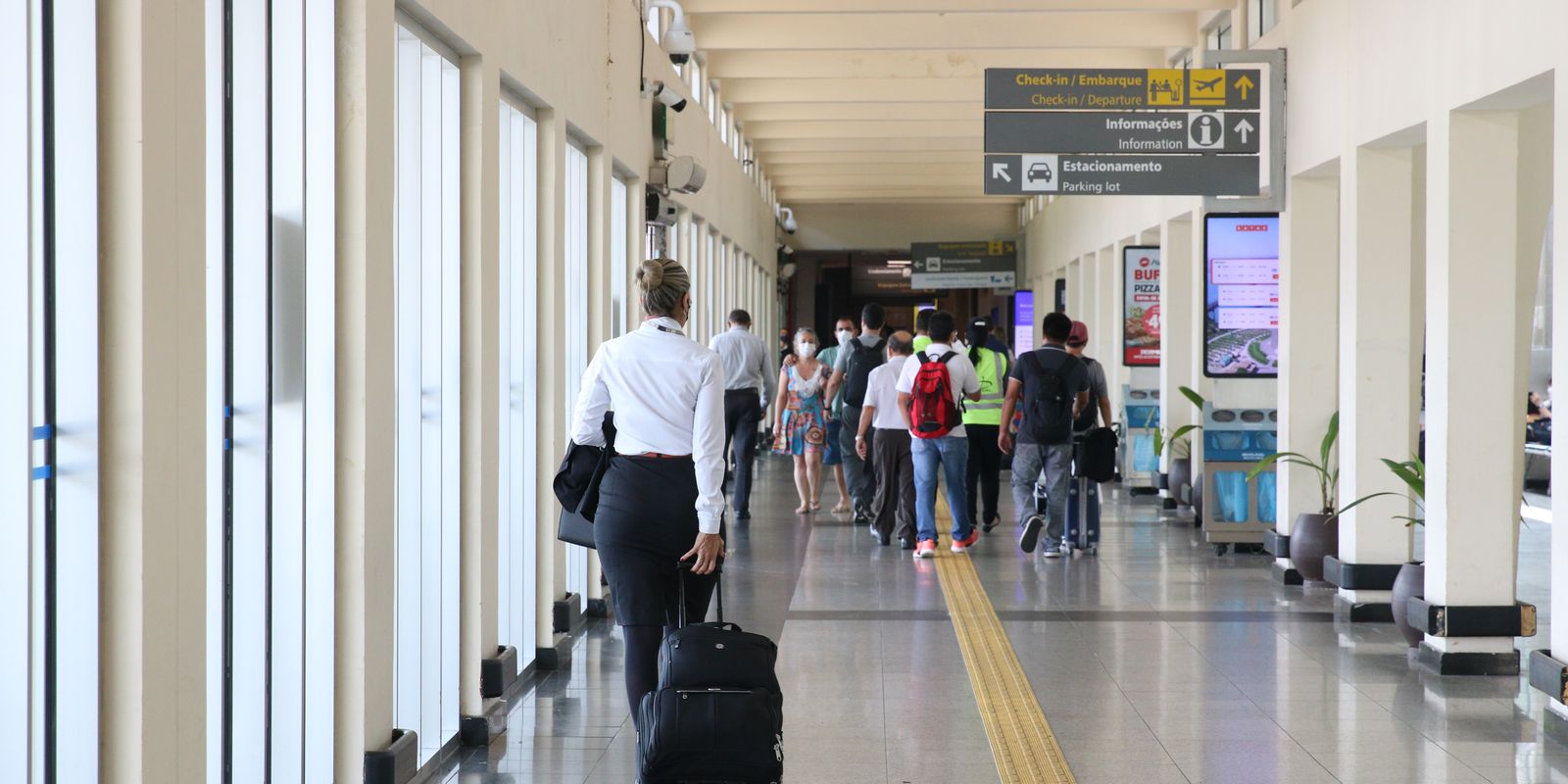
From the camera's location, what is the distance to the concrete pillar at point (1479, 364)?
6.40 metres

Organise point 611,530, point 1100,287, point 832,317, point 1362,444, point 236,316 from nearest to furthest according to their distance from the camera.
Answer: point 236,316 < point 611,530 < point 1362,444 < point 1100,287 < point 832,317

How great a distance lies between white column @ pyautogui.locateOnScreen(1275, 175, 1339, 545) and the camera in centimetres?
905

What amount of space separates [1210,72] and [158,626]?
759cm

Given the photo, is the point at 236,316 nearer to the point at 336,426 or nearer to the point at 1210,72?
the point at 336,426

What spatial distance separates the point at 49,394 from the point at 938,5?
385 inches

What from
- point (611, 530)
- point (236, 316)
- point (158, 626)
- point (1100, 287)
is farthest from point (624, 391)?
point (1100, 287)

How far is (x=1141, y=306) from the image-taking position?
48.0 ft

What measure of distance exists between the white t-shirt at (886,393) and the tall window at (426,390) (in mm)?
5338

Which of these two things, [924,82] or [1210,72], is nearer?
[1210,72]

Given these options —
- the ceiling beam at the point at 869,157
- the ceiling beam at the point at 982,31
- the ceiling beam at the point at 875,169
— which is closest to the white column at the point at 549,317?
the ceiling beam at the point at 982,31

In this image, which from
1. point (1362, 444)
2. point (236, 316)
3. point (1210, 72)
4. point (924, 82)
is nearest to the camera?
point (236, 316)

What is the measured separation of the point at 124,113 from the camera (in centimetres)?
285

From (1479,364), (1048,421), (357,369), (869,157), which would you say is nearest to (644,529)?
(357,369)

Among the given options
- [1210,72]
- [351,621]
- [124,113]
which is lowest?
[351,621]
